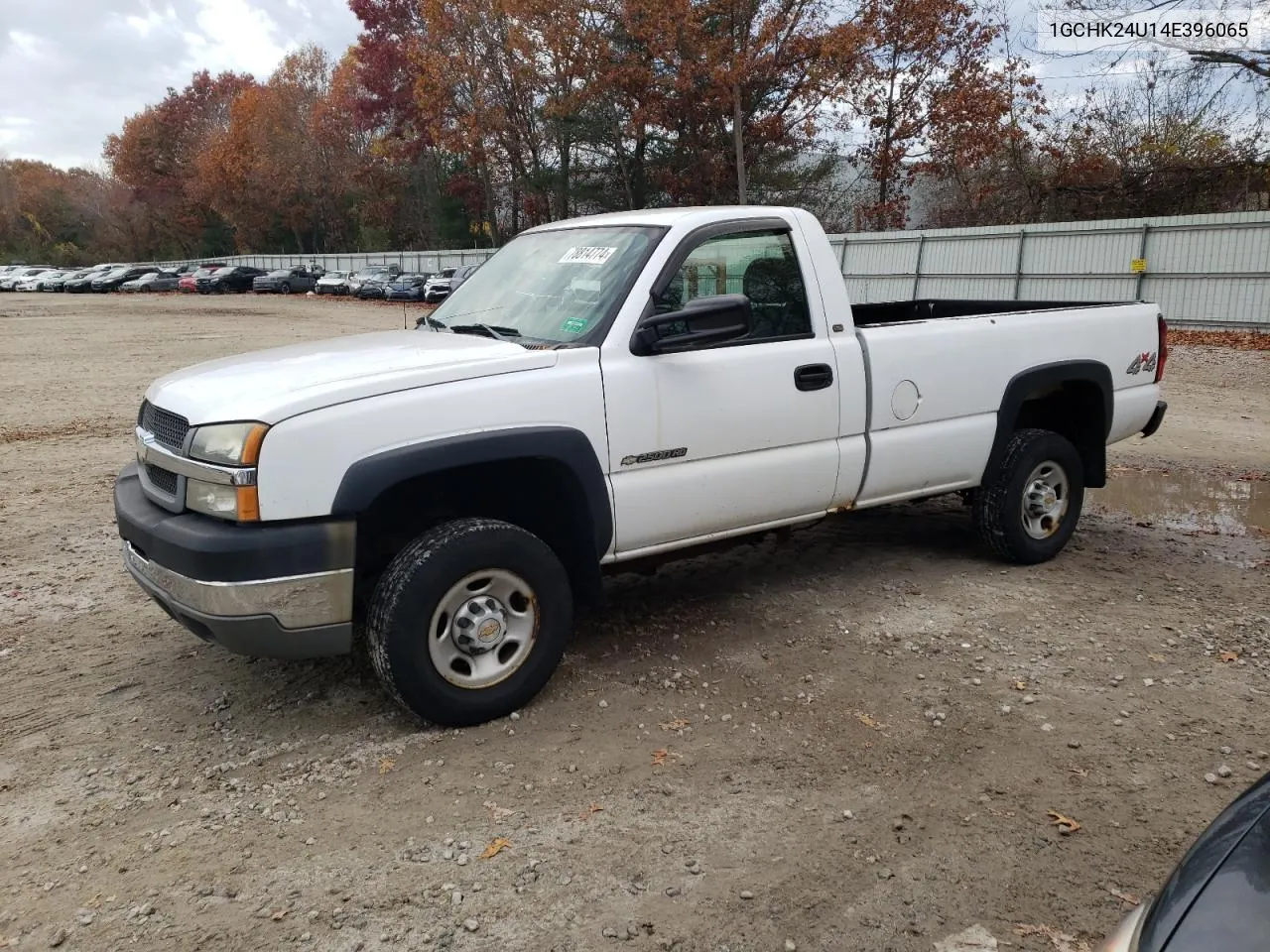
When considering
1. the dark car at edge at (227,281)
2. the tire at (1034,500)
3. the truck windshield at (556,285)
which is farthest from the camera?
the dark car at edge at (227,281)

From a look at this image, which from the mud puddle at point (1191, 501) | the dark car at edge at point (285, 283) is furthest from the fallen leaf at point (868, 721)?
the dark car at edge at point (285, 283)

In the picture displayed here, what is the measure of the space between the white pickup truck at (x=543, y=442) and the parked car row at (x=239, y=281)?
97.7 feet

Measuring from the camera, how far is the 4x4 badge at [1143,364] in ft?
19.4

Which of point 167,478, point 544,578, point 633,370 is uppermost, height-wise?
point 633,370

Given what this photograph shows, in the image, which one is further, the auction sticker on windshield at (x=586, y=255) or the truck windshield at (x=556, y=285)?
the auction sticker on windshield at (x=586, y=255)

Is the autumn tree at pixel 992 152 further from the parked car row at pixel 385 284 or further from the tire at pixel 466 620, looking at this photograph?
the tire at pixel 466 620

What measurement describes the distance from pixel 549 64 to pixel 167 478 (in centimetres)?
3626

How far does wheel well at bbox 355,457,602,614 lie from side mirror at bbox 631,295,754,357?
63 cm

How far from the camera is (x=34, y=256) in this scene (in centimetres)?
8856

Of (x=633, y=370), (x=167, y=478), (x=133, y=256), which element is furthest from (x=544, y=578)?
(x=133, y=256)

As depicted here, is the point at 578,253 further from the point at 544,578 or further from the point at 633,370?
the point at 544,578

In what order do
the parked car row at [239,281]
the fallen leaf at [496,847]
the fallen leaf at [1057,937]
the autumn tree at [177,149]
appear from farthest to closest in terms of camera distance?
the autumn tree at [177,149] → the parked car row at [239,281] → the fallen leaf at [496,847] → the fallen leaf at [1057,937]

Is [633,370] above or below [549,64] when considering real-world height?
below

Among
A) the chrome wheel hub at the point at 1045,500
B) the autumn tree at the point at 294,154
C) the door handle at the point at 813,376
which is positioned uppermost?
the autumn tree at the point at 294,154
